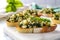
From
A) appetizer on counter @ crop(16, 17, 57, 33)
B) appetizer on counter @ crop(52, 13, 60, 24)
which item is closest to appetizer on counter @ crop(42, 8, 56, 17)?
appetizer on counter @ crop(52, 13, 60, 24)

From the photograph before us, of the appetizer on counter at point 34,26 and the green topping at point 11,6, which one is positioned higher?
the green topping at point 11,6

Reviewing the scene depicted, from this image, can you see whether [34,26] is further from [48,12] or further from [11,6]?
[11,6]

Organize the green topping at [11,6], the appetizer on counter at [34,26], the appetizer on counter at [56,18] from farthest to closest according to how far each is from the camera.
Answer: the green topping at [11,6] < the appetizer on counter at [56,18] < the appetizer on counter at [34,26]

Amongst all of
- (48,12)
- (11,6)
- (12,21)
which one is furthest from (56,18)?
(11,6)

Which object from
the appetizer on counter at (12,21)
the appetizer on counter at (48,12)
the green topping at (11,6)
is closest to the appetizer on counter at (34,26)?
the appetizer on counter at (12,21)

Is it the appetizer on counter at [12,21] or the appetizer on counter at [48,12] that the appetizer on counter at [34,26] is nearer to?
the appetizer on counter at [12,21]

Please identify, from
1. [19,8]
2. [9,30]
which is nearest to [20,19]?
[9,30]

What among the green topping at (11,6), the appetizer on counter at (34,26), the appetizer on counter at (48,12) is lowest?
the appetizer on counter at (34,26)

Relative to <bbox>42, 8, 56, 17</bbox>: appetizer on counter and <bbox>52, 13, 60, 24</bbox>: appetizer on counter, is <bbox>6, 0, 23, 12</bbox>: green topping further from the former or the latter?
<bbox>52, 13, 60, 24</bbox>: appetizer on counter

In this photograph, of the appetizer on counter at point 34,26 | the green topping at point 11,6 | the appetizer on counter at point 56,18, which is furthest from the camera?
the green topping at point 11,6

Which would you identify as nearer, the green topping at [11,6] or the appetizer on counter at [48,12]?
the appetizer on counter at [48,12]
